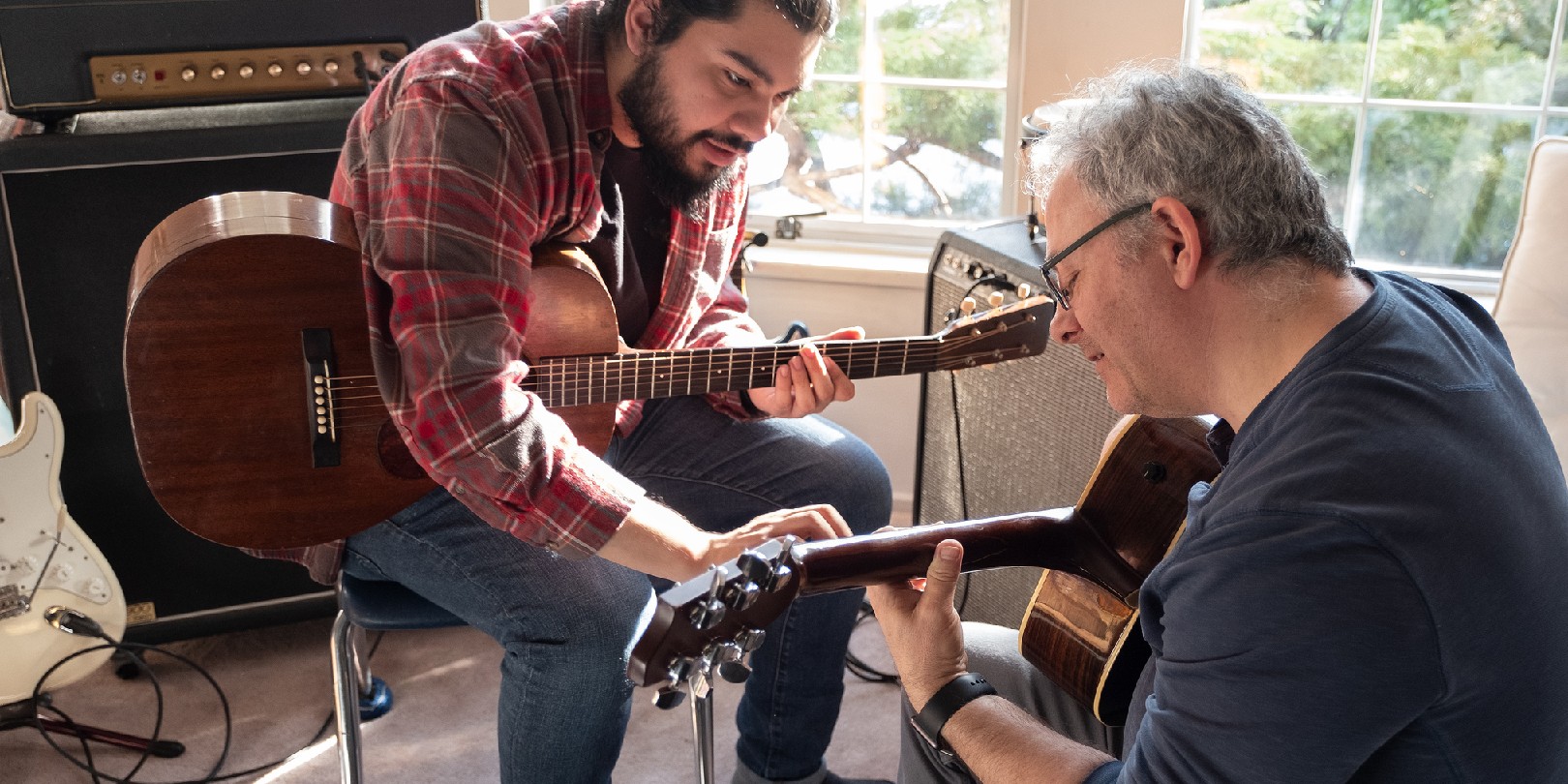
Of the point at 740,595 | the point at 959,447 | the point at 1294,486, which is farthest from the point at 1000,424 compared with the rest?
the point at 1294,486

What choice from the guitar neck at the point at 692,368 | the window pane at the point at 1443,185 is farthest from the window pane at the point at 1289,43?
the guitar neck at the point at 692,368

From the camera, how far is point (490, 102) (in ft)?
4.72

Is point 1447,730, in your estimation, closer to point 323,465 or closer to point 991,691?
point 991,691

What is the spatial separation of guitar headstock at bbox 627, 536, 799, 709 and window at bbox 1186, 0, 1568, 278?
1674 mm

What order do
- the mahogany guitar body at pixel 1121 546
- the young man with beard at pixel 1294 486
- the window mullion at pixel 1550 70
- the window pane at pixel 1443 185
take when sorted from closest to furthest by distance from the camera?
1. the young man with beard at pixel 1294 486
2. the mahogany guitar body at pixel 1121 546
3. the window mullion at pixel 1550 70
4. the window pane at pixel 1443 185

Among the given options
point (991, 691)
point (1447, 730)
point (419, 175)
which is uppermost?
point (419, 175)

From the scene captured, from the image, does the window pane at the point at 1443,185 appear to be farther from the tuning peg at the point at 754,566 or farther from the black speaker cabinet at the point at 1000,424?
the tuning peg at the point at 754,566

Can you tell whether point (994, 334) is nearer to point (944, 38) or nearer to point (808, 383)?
point (808, 383)

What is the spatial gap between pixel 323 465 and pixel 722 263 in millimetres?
624

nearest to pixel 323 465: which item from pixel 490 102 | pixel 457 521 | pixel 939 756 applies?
pixel 457 521

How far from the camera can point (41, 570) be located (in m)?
1.97

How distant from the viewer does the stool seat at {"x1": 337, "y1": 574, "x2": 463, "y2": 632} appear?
1.48 m

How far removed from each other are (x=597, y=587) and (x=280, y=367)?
43cm

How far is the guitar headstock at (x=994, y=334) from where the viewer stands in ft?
5.65
